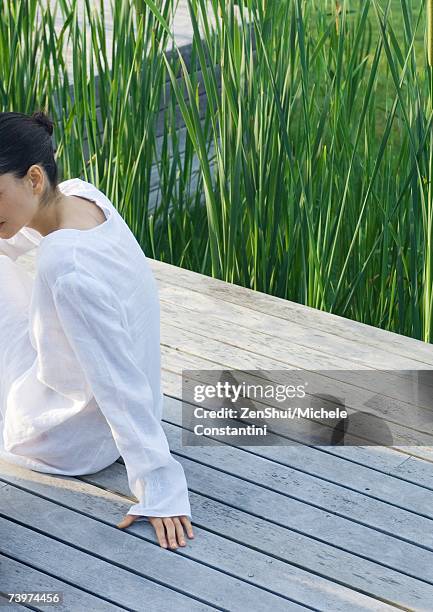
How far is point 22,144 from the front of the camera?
1.59 meters

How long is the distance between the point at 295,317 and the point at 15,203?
0.97 meters

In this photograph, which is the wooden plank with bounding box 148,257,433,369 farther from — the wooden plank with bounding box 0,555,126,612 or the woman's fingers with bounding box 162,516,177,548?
the wooden plank with bounding box 0,555,126,612

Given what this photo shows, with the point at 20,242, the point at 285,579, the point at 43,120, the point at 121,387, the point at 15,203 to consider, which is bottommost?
the point at 285,579

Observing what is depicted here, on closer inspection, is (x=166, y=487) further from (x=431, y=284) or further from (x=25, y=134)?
(x=431, y=284)

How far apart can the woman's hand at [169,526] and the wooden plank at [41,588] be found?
0.53 feet

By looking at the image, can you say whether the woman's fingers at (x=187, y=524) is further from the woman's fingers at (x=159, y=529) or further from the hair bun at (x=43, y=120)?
the hair bun at (x=43, y=120)

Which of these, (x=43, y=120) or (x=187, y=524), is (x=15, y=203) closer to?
(x=43, y=120)

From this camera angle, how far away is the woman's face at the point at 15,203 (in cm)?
159

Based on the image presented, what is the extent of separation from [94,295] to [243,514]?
494 millimetres

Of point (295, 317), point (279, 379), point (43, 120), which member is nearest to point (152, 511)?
point (279, 379)

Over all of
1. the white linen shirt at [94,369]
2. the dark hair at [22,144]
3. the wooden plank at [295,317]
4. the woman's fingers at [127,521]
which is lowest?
the woman's fingers at [127,521]

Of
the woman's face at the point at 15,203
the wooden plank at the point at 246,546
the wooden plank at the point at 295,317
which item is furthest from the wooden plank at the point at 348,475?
the woman's face at the point at 15,203

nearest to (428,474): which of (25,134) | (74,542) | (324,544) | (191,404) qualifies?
(324,544)

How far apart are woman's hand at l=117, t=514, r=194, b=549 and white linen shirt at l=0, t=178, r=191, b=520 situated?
0.01 meters
